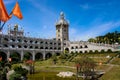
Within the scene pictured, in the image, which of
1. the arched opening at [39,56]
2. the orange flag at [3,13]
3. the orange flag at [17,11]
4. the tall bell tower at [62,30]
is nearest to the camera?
the orange flag at [3,13]

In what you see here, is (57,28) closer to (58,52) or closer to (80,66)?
(58,52)

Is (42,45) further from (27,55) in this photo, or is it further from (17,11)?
(17,11)

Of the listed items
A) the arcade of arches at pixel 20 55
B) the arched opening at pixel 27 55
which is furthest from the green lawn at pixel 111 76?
the arched opening at pixel 27 55

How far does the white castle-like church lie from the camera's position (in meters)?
102

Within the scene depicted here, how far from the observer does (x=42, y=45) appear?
12075cm

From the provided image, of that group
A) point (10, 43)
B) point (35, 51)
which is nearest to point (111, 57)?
point (35, 51)

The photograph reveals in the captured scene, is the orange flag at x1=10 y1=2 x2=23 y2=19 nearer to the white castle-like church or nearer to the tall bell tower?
the white castle-like church

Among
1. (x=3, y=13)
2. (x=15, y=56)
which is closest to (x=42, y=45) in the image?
(x=15, y=56)

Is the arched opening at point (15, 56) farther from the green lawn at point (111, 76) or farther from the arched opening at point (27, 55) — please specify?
the green lawn at point (111, 76)

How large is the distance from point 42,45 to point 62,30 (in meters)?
17.7

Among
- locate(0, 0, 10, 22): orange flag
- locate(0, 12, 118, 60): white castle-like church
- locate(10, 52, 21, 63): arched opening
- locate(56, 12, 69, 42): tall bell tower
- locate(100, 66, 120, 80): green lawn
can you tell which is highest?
locate(56, 12, 69, 42): tall bell tower

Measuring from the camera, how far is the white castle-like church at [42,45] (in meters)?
102

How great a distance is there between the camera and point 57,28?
134125 millimetres

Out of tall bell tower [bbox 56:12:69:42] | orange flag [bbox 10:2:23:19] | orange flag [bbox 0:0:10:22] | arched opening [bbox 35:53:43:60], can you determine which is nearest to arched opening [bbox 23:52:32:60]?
arched opening [bbox 35:53:43:60]
